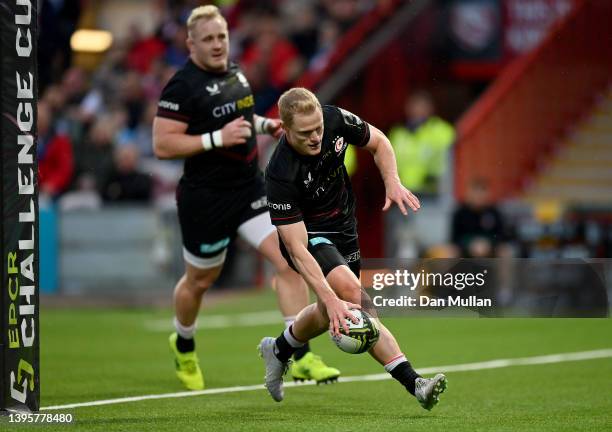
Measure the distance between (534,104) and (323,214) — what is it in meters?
12.1

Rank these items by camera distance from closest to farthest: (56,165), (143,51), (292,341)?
(292,341), (56,165), (143,51)

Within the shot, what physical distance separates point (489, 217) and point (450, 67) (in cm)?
581

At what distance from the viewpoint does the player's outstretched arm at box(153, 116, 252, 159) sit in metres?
9.48

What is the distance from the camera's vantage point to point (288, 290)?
959 centimetres

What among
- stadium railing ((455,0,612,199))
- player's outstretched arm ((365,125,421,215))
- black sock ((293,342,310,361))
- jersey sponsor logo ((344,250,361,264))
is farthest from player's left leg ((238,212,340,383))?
stadium railing ((455,0,612,199))

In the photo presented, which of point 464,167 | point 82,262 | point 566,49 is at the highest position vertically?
point 566,49

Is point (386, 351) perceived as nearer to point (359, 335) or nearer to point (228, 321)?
point (359, 335)

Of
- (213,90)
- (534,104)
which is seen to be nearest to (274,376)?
(213,90)

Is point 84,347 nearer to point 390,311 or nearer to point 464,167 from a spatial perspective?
point 390,311

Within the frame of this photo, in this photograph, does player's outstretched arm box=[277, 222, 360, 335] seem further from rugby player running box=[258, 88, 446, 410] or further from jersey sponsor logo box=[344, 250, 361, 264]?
jersey sponsor logo box=[344, 250, 361, 264]

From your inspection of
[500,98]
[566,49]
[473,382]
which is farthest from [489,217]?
[473,382]

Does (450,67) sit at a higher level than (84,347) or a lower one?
higher

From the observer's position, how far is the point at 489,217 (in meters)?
16.7

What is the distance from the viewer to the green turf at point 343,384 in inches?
305
